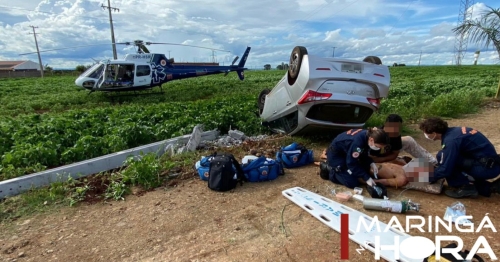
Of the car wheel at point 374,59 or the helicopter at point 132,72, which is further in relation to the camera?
the helicopter at point 132,72

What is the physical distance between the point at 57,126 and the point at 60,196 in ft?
12.3

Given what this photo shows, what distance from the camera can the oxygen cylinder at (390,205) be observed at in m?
3.99

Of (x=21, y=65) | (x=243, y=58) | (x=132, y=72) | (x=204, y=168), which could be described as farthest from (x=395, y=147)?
(x=21, y=65)

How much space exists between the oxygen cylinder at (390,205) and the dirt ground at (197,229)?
72mm

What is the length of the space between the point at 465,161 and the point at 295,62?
3.67m

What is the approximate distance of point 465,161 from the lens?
4.37 metres

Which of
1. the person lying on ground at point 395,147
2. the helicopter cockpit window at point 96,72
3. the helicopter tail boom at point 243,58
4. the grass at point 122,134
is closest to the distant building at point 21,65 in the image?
the helicopter tail boom at point 243,58

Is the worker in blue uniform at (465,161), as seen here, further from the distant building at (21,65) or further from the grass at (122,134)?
the distant building at (21,65)

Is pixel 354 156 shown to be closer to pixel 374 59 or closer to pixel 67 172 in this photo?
pixel 374 59

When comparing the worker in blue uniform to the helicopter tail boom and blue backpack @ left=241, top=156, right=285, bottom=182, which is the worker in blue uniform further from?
the helicopter tail boom

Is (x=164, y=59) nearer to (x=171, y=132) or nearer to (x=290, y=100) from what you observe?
(x=171, y=132)

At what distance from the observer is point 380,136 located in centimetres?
440

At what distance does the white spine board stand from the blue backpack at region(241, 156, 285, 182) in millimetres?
587

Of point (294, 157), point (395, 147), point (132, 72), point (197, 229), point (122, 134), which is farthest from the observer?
point (132, 72)
